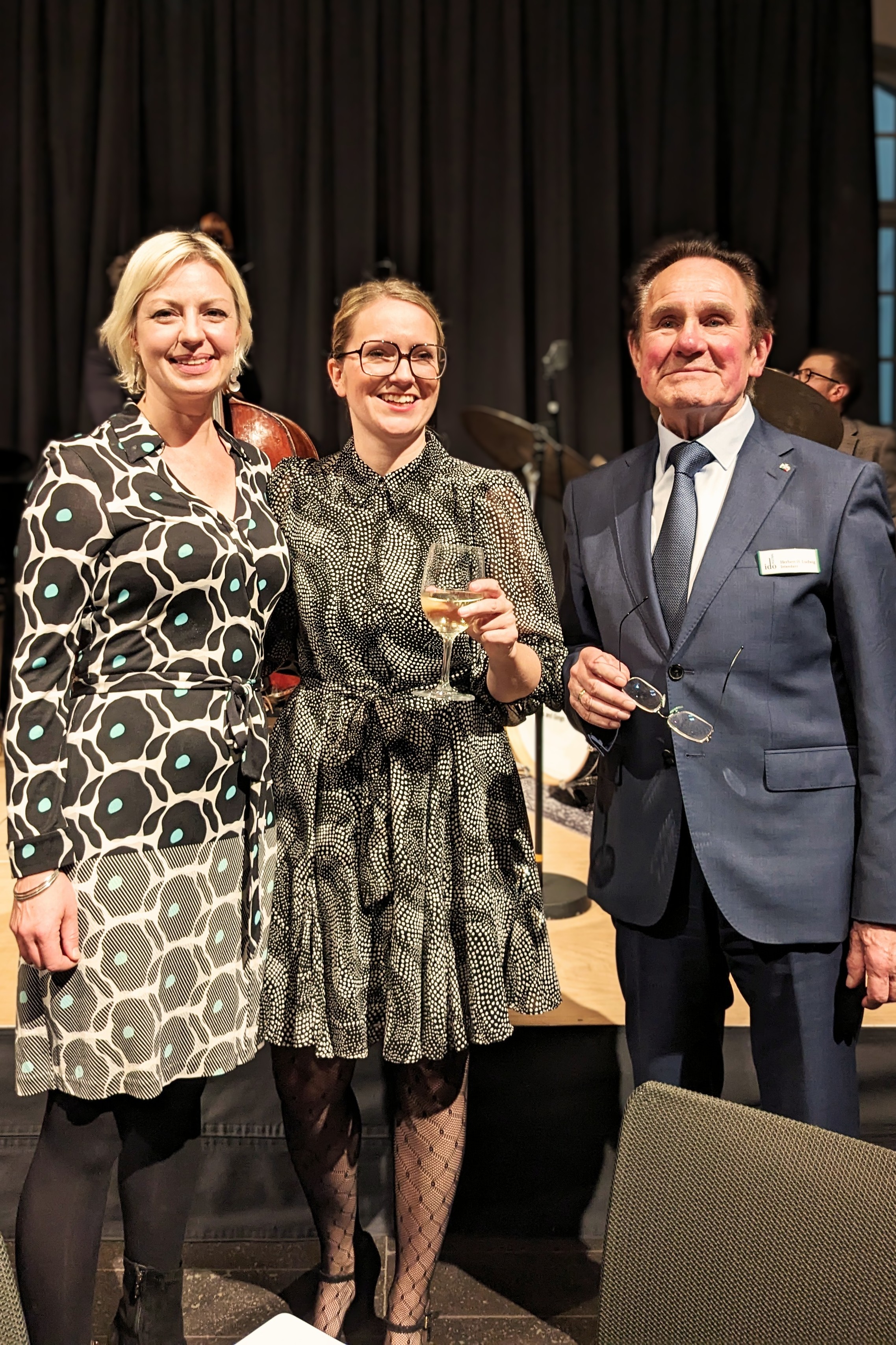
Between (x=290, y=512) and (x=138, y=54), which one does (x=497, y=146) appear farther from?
(x=290, y=512)

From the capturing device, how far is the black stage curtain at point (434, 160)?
629 cm

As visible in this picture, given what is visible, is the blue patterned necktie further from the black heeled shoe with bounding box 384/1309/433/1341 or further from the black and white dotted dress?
the black heeled shoe with bounding box 384/1309/433/1341

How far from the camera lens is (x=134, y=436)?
65.9 inches

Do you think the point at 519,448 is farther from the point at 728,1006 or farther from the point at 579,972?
the point at 728,1006

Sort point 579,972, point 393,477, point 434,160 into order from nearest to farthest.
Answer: point 393,477
point 579,972
point 434,160

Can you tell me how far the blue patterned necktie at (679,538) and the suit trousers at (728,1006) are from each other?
338mm

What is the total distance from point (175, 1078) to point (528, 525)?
101 centimetres

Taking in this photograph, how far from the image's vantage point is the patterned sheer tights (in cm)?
189

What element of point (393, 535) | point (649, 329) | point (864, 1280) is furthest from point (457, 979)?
point (649, 329)

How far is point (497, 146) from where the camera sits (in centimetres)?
650

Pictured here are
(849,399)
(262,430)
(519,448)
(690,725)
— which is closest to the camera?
(690,725)

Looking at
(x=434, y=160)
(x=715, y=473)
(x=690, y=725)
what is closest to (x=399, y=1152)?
(x=690, y=725)

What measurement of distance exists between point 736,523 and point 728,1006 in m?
0.75

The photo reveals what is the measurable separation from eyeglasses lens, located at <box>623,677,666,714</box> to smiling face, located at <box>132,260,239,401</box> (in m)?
0.76
